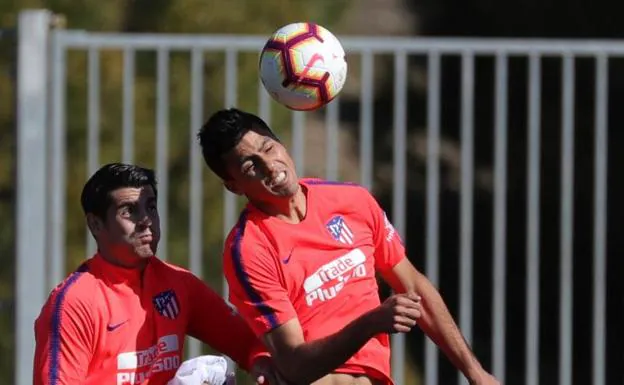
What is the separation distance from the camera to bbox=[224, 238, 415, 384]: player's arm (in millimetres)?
4992

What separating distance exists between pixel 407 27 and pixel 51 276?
628 cm

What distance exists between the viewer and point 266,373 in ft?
17.1

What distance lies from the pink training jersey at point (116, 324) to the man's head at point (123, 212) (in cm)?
7

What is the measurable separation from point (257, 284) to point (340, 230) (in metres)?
0.35

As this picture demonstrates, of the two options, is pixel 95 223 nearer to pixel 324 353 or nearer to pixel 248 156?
pixel 248 156

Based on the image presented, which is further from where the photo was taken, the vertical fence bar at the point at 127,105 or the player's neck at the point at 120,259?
the vertical fence bar at the point at 127,105

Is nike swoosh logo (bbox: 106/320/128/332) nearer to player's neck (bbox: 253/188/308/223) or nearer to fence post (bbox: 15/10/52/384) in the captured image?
player's neck (bbox: 253/188/308/223)

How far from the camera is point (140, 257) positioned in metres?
5.16

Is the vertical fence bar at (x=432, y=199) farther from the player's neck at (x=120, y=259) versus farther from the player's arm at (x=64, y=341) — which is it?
the player's arm at (x=64, y=341)

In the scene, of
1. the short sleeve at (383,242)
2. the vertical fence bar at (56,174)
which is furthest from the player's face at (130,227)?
the vertical fence bar at (56,174)

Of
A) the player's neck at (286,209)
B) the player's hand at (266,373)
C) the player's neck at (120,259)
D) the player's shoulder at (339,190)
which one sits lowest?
the player's hand at (266,373)

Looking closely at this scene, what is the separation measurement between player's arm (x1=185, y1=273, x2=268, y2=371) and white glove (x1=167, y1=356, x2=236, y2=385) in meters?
0.20

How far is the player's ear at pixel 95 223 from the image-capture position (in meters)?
5.24

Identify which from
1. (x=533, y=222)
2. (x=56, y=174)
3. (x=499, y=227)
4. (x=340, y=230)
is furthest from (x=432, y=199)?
(x=340, y=230)
